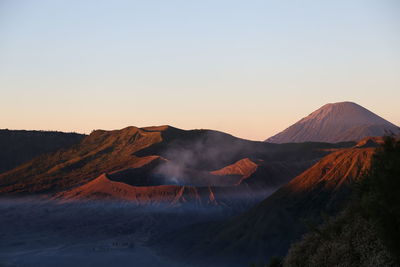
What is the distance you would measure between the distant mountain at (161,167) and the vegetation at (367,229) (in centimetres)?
11067

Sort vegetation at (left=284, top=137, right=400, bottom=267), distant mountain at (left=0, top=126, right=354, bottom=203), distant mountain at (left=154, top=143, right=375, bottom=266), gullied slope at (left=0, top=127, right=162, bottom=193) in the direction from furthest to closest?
gullied slope at (left=0, top=127, right=162, bottom=193)
distant mountain at (left=0, top=126, right=354, bottom=203)
distant mountain at (left=154, top=143, right=375, bottom=266)
vegetation at (left=284, top=137, right=400, bottom=267)

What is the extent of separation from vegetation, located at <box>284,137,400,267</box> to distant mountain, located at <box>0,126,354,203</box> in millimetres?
110668

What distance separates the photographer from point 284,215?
91312 millimetres

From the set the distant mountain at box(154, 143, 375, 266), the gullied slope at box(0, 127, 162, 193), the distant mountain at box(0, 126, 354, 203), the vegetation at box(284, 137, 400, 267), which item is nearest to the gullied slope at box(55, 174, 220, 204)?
the distant mountain at box(0, 126, 354, 203)

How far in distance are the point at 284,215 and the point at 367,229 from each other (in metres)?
73.0

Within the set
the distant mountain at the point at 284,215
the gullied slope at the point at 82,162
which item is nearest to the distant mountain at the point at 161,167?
the gullied slope at the point at 82,162

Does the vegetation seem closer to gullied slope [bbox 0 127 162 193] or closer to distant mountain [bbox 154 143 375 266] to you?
distant mountain [bbox 154 143 375 266]

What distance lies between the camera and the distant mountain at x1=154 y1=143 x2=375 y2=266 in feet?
283

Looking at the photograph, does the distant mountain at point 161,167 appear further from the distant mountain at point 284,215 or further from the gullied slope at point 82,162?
the distant mountain at point 284,215

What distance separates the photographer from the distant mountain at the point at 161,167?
5458 inches

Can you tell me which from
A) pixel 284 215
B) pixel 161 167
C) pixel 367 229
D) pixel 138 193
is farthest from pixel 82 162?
pixel 367 229

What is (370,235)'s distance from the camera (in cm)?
1873

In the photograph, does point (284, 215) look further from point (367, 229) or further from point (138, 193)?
point (367, 229)

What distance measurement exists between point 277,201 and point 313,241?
7474 cm
